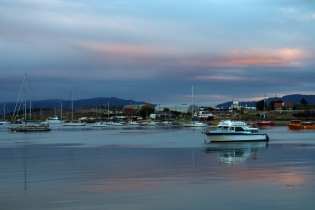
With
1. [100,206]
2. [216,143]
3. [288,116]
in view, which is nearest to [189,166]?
[100,206]

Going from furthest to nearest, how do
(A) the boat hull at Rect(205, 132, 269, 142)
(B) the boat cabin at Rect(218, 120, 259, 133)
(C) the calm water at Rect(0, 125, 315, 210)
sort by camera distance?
(B) the boat cabin at Rect(218, 120, 259, 133)
(A) the boat hull at Rect(205, 132, 269, 142)
(C) the calm water at Rect(0, 125, 315, 210)

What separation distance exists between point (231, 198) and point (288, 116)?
183 m

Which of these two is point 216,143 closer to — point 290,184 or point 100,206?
point 290,184

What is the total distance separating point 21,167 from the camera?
114 feet

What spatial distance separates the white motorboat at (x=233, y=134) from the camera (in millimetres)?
59344

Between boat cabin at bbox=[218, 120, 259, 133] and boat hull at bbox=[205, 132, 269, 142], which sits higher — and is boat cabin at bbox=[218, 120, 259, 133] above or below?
above

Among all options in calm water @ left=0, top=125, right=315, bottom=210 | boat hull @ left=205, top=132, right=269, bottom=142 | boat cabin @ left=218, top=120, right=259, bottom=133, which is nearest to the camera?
calm water @ left=0, top=125, right=315, bottom=210

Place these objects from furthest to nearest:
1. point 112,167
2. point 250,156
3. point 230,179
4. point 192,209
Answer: point 250,156, point 112,167, point 230,179, point 192,209

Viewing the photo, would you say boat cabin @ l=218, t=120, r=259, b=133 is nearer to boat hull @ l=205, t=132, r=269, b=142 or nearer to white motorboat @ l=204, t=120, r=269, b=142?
white motorboat @ l=204, t=120, r=269, b=142

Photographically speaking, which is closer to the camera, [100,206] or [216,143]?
[100,206]

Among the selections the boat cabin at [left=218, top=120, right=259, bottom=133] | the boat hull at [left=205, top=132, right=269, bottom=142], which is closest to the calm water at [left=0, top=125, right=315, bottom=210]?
the boat hull at [left=205, top=132, right=269, bottom=142]

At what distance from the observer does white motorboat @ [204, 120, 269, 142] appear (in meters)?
59.3

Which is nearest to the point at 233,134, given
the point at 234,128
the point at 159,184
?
the point at 234,128

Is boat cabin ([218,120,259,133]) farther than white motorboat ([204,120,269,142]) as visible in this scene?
Yes
